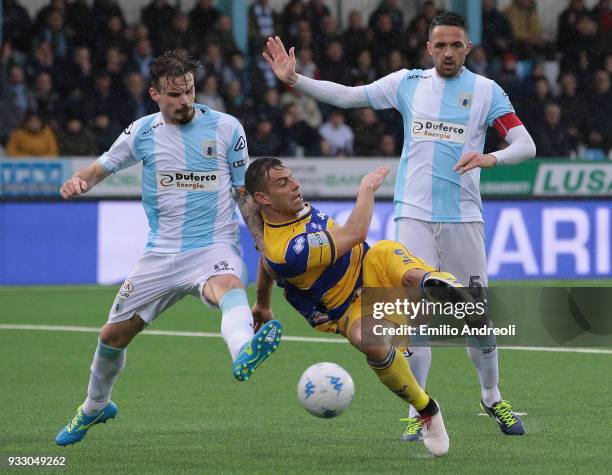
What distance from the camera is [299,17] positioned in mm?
19844

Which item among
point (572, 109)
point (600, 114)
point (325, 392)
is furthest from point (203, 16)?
point (325, 392)

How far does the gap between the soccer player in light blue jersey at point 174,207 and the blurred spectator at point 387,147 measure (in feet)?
38.3

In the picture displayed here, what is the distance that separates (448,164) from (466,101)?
368 millimetres

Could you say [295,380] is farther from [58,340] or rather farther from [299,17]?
[299,17]

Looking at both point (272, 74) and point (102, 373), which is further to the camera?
point (272, 74)

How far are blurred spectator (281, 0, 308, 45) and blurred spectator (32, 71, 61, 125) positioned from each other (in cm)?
371

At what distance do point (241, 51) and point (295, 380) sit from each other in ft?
35.2

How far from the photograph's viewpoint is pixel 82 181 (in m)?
6.93

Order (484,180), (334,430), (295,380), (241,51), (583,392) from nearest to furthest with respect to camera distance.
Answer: (334,430) < (583,392) < (295,380) < (484,180) < (241,51)

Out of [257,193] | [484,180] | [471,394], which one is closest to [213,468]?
[257,193]

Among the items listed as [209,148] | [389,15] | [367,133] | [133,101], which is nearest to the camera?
[209,148]

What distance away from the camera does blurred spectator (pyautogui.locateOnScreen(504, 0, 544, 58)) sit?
21.3 meters

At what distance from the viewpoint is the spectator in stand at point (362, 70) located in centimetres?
1972

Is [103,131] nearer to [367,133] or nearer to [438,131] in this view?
[367,133]
